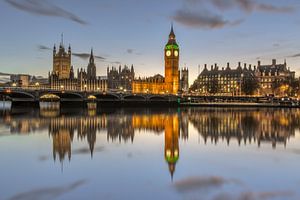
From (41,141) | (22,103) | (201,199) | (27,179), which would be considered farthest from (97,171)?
(22,103)

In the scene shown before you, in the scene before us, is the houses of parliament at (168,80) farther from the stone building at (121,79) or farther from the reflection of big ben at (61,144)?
the reflection of big ben at (61,144)

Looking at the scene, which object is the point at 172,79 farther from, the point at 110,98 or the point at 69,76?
the point at 69,76

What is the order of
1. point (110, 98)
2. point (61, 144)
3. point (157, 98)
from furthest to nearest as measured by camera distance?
point (157, 98), point (110, 98), point (61, 144)

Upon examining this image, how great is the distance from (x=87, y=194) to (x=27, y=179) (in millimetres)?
2253

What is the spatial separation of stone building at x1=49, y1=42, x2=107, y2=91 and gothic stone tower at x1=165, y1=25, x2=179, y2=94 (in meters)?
20.4

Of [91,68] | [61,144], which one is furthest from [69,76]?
[61,144]

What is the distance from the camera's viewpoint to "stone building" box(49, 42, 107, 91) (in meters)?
113

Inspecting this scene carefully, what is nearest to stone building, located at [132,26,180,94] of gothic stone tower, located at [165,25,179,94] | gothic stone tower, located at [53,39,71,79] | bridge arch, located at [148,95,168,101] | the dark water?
gothic stone tower, located at [165,25,179,94]

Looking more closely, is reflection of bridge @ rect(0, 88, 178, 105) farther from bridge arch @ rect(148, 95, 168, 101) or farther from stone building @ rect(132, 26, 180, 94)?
stone building @ rect(132, 26, 180, 94)

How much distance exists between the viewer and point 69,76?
424 ft

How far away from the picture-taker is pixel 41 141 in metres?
16.3

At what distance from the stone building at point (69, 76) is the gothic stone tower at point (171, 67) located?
2041 centimetres

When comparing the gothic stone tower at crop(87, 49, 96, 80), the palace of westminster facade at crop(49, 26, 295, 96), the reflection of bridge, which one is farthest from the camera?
the gothic stone tower at crop(87, 49, 96, 80)

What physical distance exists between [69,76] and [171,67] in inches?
1738
